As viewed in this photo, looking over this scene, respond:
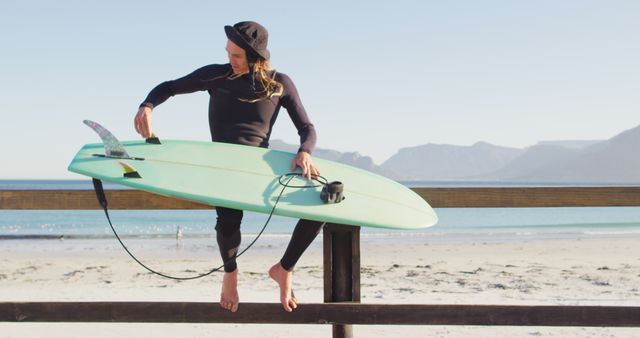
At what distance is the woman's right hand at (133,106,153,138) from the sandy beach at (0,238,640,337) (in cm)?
272

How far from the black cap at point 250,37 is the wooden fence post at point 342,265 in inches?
32.0

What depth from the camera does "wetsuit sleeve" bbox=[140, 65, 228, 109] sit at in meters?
2.42

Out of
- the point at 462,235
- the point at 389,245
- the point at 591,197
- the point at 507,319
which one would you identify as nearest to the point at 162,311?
the point at 507,319

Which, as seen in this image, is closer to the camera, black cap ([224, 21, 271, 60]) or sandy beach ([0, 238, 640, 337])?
black cap ([224, 21, 271, 60])

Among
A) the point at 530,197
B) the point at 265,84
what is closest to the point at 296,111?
the point at 265,84

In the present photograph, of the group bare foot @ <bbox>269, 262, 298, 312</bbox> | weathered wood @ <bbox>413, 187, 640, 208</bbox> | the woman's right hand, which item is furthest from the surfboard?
weathered wood @ <bbox>413, 187, 640, 208</bbox>

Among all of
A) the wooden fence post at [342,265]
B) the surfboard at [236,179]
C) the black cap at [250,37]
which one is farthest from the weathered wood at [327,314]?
the black cap at [250,37]

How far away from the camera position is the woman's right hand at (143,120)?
2.35 m

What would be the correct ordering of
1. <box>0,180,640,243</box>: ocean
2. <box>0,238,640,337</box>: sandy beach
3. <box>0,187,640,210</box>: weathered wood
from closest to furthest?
<box>0,187,640,210</box>: weathered wood, <box>0,238,640,337</box>: sandy beach, <box>0,180,640,243</box>: ocean

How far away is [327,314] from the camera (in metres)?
2.57

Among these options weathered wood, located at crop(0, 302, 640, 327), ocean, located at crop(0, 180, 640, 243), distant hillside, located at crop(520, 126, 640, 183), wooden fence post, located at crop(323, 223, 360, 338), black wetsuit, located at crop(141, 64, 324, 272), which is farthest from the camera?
distant hillside, located at crop(520, 126, 640, 183)

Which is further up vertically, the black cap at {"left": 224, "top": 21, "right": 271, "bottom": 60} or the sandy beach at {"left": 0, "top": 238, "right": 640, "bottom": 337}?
the black cap at {"left": 224, "top": 21, "right": 271, "bottom": 60}

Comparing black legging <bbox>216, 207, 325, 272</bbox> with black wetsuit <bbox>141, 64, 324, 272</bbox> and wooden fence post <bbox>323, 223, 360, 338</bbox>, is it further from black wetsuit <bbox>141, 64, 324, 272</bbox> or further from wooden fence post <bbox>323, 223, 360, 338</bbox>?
wooden fence post <bbox>323, 223, 360, 338</bbox>

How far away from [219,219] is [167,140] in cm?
47
